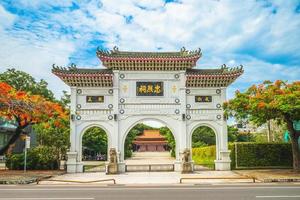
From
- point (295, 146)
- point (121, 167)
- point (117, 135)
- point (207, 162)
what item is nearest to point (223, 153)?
point (295, 146)

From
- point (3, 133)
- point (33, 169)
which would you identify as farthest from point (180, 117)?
point (3, 133)

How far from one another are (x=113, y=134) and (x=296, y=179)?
11163 millimetres

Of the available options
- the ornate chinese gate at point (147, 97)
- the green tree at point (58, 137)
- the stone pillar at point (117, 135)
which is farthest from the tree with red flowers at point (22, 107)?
the green tree at point (58, 137)

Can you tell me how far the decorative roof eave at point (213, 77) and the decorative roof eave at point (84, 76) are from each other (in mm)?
5477

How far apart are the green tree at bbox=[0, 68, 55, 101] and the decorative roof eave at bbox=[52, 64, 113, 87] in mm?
15305

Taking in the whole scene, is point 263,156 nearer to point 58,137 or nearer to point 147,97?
point 147,97

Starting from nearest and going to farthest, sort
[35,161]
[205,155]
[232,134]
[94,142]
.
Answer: [35,161] → [205,155] → [94,142] → [232,134]

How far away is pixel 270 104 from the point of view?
16.5m

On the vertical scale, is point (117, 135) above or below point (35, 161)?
above

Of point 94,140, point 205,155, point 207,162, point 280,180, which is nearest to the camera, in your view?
point 280,180

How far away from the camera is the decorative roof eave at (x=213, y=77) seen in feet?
68.4

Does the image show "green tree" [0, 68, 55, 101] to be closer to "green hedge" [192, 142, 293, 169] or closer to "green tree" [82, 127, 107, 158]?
"green tree" [82, 127, 107, 158]

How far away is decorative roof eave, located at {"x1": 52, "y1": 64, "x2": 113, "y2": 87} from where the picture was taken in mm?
20656

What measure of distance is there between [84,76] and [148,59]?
4.42 metres
